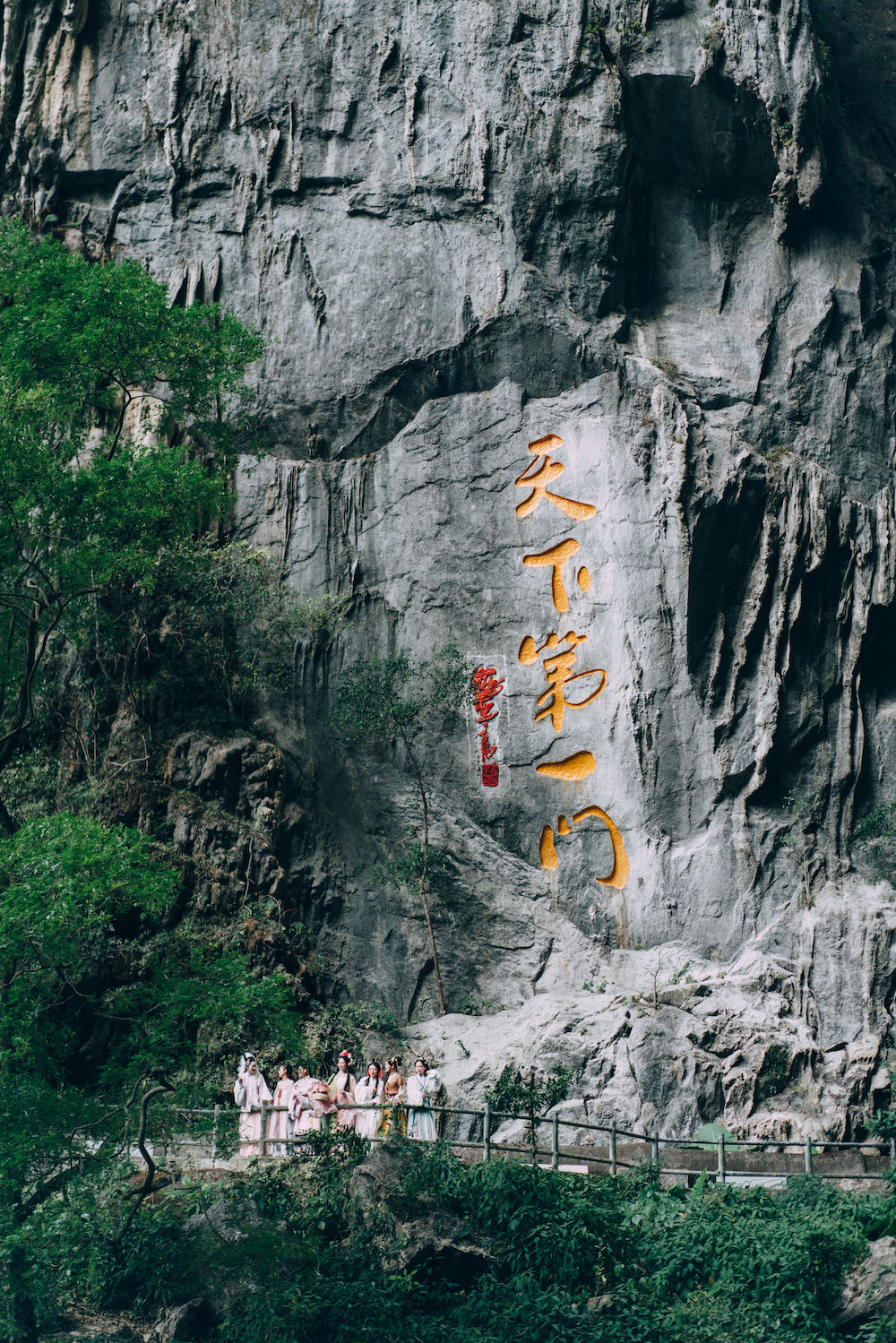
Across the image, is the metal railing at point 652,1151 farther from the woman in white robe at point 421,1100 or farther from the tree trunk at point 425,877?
the tree trunk at point 425,877

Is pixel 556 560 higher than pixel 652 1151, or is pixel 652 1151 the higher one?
pixel 556 560

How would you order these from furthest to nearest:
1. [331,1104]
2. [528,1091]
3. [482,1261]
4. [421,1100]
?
[528,1091] < [421,1100] < [331,1104] < [482,1261]

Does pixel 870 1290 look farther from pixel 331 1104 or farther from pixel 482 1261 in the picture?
pixel 331 1104

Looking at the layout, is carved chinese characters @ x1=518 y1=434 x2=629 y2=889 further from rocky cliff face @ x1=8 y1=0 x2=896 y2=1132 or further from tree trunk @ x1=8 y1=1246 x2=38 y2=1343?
A: tree trunk @ x1=8 y1=1246 x2=38 y2=1343

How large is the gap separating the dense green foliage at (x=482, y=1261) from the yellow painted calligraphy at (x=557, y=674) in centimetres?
630

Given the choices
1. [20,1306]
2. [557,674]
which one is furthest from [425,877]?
[20,1306]

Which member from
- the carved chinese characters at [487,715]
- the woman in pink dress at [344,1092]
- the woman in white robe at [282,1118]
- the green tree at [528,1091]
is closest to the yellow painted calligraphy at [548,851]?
the carved chinese characters at [487,715]

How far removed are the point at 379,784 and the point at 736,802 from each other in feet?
13.7

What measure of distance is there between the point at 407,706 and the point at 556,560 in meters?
2.60

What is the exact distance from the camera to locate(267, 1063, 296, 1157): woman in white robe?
11.0 metres

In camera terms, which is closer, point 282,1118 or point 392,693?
point 282,1118

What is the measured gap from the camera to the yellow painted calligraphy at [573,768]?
1551cm

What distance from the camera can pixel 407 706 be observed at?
15328 mm

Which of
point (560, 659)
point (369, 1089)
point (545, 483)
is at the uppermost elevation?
point (545, 483)
